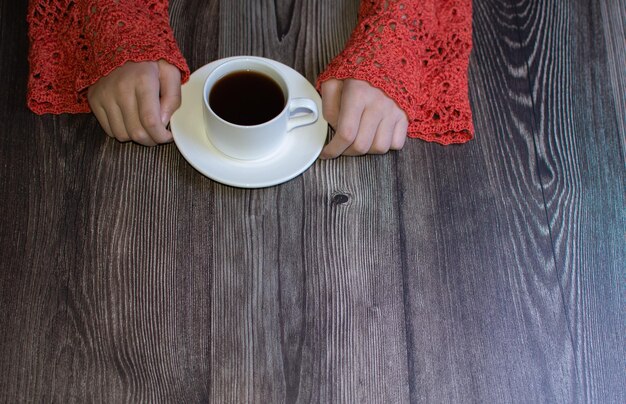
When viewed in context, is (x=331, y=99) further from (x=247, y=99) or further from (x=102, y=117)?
(x=102, y=117)

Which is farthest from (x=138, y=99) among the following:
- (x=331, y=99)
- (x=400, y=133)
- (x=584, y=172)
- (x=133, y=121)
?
(x=584, y=172)

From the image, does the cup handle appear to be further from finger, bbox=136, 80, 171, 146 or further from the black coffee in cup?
finger, bbox=136, 80, 171, 146

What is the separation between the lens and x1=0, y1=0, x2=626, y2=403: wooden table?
79cm

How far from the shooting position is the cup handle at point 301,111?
2.54 feet

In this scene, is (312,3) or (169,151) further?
(312,3)

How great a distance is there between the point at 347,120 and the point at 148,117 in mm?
272

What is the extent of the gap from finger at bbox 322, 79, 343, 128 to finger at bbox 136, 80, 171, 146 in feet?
0.74

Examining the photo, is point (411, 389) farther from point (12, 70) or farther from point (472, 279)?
point (12, 70)

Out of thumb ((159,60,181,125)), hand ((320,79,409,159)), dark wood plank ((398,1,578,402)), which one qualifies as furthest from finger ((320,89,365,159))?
thumb ((159,60,181,125))

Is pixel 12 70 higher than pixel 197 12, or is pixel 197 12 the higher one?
pixel 197 12

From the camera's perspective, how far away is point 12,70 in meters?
0.90

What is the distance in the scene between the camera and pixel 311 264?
2.76 feet

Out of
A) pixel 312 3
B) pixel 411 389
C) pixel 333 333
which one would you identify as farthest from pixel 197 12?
pixel 411 389

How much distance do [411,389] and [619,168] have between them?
49 cm
